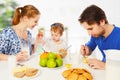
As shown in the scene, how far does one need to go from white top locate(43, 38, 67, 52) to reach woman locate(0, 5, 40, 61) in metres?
0.14

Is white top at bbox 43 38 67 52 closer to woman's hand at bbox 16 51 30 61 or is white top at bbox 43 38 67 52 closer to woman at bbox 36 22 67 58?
woman at bbox 36 22 67 58

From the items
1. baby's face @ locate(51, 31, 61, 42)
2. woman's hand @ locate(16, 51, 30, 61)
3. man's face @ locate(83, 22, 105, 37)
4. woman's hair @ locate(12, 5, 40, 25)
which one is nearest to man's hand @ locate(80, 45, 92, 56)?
man's face @ locate(83, 22, 105, 37)

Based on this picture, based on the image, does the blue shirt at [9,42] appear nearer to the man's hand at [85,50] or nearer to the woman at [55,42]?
the woman at [55,42]

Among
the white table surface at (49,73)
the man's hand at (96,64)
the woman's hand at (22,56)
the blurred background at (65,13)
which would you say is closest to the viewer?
the white table surface at (49,73)

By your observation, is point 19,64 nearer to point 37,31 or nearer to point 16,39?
point 16,39

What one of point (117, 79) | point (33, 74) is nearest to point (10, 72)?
point (33, 74)

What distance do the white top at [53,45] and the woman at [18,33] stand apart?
0.14 m

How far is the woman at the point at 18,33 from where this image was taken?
6.64ft

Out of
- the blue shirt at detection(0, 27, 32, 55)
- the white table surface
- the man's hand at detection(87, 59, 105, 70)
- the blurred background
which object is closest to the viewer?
the white table surface

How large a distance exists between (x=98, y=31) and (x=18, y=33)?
67cm

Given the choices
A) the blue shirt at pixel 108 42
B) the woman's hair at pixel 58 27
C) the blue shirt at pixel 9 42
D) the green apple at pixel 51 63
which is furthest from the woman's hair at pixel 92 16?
the blue shirt at pixel 9 42

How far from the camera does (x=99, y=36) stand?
1.99 meters

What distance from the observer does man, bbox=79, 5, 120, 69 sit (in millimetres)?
1829

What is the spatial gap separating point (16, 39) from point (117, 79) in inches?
40.2
